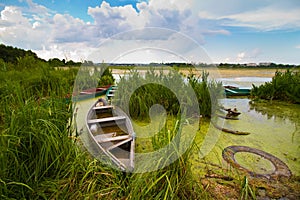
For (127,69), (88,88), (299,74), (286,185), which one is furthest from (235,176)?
(88,88)

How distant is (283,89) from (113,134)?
4.56 metres

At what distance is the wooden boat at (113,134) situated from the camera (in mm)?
1669

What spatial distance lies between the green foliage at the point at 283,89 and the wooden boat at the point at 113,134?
154 inches

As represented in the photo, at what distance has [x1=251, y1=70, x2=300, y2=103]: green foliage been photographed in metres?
4.53

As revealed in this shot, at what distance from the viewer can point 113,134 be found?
2.34m

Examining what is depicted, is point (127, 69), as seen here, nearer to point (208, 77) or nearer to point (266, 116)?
point (208, 77)

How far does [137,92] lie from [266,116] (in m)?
2.46

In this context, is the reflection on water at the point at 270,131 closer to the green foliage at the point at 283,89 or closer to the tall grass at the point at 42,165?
the green foliage at the point at 283,89

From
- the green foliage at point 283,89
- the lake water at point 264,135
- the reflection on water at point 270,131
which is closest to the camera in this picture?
the lake water at point 264,135

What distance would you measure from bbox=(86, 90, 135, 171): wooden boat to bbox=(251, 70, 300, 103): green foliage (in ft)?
12.8

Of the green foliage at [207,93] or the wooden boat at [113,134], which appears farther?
the green foliage at [207,93]

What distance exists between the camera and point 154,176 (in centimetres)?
119

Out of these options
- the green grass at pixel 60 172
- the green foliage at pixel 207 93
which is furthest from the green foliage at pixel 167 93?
the green grass at pixel 60 172

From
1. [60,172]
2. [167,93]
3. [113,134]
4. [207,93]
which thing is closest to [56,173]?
[60,172]
